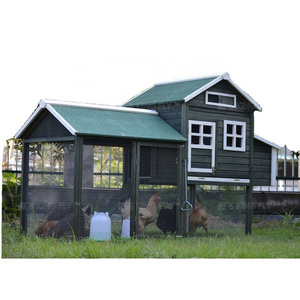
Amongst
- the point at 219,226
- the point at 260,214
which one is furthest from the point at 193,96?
the point at 260,214

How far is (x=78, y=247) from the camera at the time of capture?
9.23 meters

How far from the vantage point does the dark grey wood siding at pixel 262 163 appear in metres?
13.2

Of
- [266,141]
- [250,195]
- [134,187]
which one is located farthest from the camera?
[266,141]

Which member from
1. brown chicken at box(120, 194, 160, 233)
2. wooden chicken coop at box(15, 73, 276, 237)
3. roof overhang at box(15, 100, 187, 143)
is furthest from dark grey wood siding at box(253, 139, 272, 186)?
brown chicken at box(120, 194, 160, 233)

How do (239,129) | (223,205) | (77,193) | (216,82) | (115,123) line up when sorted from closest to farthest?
(77,193)
(115,123)
(216,82)
(223,205)
(239,129)

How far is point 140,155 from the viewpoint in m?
11.2

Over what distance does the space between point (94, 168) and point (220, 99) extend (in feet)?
9.86

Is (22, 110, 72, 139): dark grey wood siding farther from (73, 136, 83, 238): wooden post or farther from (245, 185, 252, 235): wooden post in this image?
(245, 185, 252, 235): wooden post

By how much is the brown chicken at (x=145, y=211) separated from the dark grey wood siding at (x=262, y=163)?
2.73 meters

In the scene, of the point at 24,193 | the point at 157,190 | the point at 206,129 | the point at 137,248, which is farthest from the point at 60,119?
the point at 206,129

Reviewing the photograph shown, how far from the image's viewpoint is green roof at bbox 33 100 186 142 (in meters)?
10.6

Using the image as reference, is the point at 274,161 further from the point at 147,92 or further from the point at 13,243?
the point at 13,243

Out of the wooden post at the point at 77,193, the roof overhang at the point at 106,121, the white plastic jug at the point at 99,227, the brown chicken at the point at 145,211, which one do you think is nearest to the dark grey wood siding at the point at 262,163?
the roof overhang at the point at 106,121

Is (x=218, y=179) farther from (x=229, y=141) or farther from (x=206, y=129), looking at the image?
(x=206, y=129)
